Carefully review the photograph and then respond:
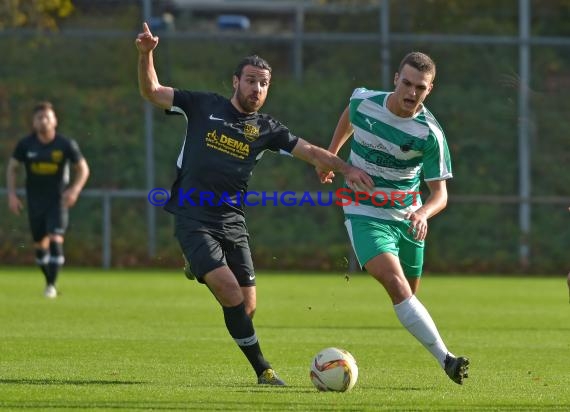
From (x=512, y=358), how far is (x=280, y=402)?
12.2ft

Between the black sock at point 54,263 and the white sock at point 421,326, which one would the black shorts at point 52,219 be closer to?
the black sock at point 54,263

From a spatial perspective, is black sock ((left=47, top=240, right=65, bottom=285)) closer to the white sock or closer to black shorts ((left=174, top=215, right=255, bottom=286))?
black shorts ((left=174, top=215, right=255, bottom=286))

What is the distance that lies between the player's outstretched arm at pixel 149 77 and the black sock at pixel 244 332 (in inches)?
61.0

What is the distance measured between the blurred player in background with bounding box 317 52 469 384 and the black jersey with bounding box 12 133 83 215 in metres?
8.30

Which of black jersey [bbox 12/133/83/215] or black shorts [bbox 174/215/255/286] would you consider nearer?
black shorts [bbox 174/215/255/286]

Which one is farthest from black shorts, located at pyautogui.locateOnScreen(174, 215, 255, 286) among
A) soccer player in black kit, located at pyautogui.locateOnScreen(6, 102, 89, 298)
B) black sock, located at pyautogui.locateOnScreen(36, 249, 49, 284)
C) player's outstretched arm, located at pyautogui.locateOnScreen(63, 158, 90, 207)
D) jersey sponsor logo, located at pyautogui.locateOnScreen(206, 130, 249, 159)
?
black sock, located at pyautogui.locateOnScreen(36, 249, 49, 284)

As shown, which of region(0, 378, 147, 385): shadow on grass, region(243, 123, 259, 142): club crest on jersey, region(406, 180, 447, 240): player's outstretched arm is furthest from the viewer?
region(243, 123, 259, 142): club crest on jersey

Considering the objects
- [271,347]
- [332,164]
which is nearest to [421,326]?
[332,164]

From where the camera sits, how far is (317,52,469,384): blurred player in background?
8.80m

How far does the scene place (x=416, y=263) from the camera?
9.34 m

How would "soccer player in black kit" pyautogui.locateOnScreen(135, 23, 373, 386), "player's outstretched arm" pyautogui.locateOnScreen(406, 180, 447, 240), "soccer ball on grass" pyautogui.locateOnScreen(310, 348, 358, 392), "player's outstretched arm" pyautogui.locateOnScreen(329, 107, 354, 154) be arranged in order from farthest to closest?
"player's outstretched arm" pyautogui.locateOnScreen(329, 107, 354, 154), "soccer player in black kit" pyautogui.locateOnScreen(135, 23, 373, 386), "player's outstretched arm" pyautogui.locateOnScreen(406, 180, 447, 240), "soccer ball on grass" pyautogui.locateOnScreen(310, 348, 358, 392)

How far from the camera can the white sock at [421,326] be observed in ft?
28.1

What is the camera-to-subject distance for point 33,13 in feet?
86.8

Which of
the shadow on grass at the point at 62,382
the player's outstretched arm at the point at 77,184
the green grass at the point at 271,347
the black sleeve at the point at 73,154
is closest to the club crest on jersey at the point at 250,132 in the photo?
the green grass at the point at 271,347
